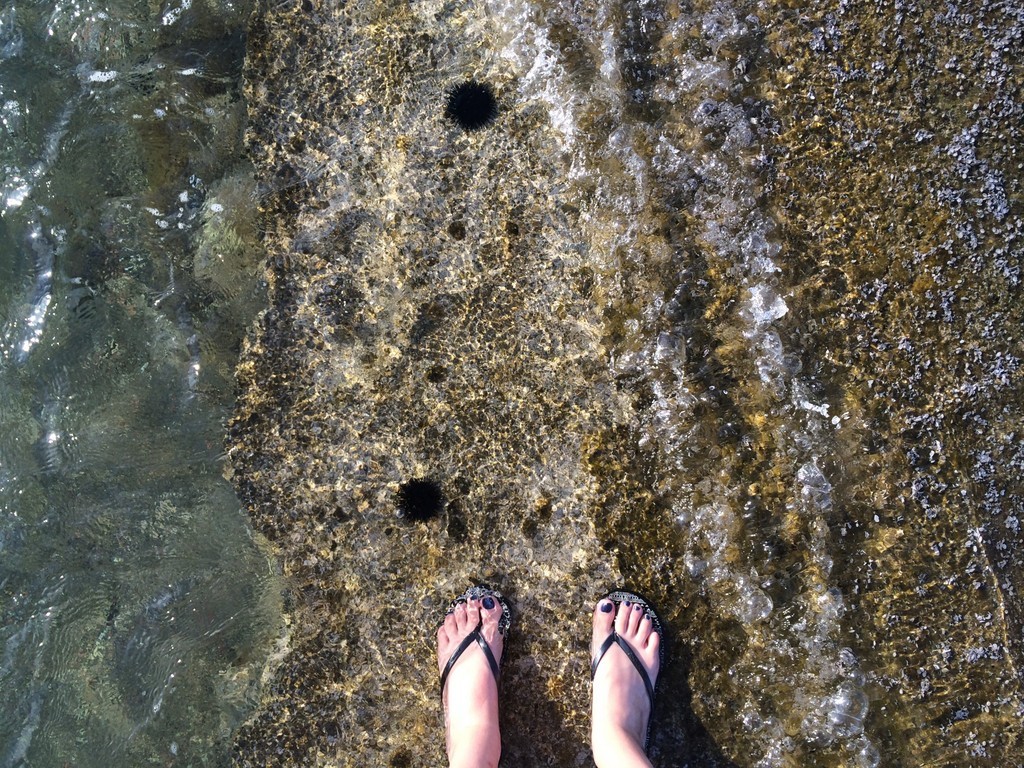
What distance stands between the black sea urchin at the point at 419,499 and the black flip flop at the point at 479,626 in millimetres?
333

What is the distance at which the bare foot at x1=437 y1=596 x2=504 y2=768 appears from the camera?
8.27 feet

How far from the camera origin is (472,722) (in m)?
2.54

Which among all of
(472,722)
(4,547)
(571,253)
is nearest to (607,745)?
(472,722)

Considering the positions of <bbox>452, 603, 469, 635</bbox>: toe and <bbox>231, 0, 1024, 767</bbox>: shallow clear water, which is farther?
<bbox>452, 603, 469, 635</bbox>: toe

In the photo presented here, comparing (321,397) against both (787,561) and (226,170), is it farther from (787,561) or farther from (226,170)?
(787,561)

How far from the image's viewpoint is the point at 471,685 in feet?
8.51

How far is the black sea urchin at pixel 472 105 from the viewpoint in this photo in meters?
2.69

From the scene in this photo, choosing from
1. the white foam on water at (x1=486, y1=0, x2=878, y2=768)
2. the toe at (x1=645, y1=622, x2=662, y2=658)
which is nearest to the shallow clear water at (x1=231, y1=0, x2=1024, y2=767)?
the white foam on water at (x1=486, y1=0, x2=878, y2=768)

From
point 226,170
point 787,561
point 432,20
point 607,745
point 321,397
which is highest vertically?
point 432,20

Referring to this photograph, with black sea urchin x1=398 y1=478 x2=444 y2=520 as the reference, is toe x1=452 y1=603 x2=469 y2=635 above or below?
below

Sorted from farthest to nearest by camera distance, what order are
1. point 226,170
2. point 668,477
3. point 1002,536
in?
point 226,170 < point 668,477 < point 1002,536

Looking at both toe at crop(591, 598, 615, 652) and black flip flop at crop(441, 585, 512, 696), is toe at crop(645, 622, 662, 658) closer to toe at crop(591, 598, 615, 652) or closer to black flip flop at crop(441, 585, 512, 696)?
toe at crop(591, 598, 615, 652)

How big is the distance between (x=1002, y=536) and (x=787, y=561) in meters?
0.72

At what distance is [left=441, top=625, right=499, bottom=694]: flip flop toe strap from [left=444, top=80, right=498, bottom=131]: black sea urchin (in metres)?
1.93
